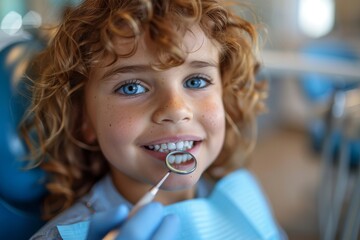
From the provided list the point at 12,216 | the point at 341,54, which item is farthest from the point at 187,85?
the point at 341,54

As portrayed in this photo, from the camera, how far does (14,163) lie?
96 cm

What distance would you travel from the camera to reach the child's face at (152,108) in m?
0.80

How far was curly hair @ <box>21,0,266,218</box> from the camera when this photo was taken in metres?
0.78

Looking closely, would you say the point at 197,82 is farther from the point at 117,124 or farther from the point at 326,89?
the point at 326,89

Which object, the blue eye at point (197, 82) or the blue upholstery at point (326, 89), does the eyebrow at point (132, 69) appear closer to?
the blue eye at point (197, 82)

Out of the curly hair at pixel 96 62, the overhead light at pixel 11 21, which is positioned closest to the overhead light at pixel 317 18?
the overhead light at pixel 11 21

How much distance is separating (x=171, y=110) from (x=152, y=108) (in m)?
0.04

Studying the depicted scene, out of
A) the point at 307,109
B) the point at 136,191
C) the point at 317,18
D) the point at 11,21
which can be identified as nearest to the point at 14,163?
the point at 136,191

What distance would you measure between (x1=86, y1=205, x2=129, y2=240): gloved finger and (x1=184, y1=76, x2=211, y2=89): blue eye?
0.29 metres

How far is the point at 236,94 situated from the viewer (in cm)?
105

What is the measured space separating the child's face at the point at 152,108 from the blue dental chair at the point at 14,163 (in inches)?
7.5

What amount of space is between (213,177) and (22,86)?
1.64 feet

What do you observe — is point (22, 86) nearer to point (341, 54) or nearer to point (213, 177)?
point (213, 177)

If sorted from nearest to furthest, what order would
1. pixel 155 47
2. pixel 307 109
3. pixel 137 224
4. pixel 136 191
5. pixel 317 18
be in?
pixel 137 224 → pixel 155 47 → pixel 136 191 → pixel 307 109 → pixel 317 18
